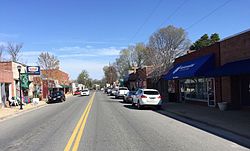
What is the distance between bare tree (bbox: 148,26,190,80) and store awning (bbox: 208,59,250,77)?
1079 inches

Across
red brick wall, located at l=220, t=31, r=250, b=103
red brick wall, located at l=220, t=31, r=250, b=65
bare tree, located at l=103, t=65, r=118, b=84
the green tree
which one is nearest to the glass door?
red brick wall, located at l=220, t=31, r=250, b=103

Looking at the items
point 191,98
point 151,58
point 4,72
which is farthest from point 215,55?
point 151,58

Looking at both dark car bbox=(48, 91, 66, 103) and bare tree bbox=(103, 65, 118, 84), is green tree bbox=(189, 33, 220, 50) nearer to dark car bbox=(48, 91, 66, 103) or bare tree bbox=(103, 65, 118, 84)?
dark car bbox=(48, 91, 66, 103)

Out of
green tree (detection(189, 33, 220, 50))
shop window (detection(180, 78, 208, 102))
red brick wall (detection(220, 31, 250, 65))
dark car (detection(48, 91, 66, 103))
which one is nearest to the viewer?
red brick wall (detection(220, 31, 250, 65))

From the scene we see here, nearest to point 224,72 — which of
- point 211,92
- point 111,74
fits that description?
point 211,92

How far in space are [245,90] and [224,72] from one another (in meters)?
2.51

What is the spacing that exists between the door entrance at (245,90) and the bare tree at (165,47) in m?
26.8

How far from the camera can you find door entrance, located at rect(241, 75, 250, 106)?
2122 centimetres

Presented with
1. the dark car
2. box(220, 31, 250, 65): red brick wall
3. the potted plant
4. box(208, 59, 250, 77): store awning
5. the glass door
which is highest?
box(220, 31, 250, 65): red brick wall

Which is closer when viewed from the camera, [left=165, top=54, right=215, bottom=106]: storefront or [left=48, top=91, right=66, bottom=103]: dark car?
[left=165, top=54, right=215, bottom=106]: storefront

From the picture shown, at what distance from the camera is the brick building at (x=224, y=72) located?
791 inches

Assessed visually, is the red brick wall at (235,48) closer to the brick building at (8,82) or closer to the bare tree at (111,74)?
the brick building at (8,82)

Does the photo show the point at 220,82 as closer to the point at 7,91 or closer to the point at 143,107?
the point at 143,107

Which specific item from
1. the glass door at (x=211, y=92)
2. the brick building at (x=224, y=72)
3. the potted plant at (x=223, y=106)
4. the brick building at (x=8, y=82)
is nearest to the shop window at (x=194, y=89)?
the brick building at (x=224, y=72)
